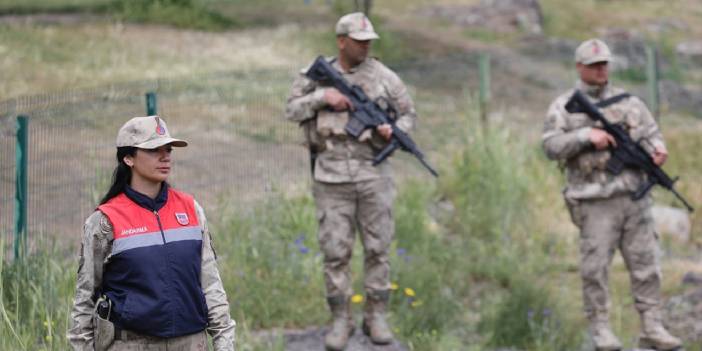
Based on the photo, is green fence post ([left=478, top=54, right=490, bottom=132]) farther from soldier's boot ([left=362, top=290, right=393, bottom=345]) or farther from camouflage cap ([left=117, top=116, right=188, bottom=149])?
camouflage cap ([left=117, top=116, right=188, bottom=149])

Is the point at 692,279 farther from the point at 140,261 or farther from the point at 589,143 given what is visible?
the point at 140,261

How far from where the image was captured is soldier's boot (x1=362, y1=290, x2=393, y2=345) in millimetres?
7434

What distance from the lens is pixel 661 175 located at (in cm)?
774

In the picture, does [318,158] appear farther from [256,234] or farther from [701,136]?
[701,136]

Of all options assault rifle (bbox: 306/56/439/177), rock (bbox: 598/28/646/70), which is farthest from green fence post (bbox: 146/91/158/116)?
rock (bbox: 598/28/646/70)

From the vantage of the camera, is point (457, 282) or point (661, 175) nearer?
point (661, 175)

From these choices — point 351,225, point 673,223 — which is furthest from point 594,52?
point 673,223

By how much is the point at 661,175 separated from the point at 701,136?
5.96 metres

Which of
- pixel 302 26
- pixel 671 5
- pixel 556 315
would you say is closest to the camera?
pixel 556 315

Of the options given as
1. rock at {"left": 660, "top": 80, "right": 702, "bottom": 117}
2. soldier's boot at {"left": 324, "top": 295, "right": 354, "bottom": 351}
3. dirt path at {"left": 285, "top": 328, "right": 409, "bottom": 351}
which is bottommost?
dirt path at {"left": 285, "top": 328, "right": 409, "bottom": 351}

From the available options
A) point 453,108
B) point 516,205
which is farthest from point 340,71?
point 453,108

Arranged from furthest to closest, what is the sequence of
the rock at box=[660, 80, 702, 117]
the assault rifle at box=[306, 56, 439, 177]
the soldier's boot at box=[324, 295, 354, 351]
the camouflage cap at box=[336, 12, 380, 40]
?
the rock at box=[660, 80, 702, 117]
the soldier's boot at box=[324, 295, 354, 351]
the assault rifle at box=[306, 56, 439, 177]
the camouflage cap at box=[336, 12, 380, 40]

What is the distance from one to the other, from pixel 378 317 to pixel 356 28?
1759mm

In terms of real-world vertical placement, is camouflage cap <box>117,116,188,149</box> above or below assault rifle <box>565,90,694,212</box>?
above
